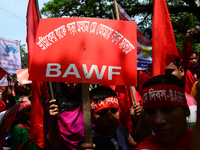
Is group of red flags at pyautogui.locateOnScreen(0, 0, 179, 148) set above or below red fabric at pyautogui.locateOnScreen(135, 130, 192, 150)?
above

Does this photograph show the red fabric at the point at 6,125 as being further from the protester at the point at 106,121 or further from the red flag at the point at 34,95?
the protester at the point at 106,121

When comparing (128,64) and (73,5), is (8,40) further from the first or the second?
(73,5)

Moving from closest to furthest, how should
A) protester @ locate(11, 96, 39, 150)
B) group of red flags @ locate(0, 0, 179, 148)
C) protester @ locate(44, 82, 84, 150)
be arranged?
group of red flags @ locate(0, 0, 179, 148), protester @ locate(44, 82, 84, 150), protester @ locate(11, 96, 39, 150)

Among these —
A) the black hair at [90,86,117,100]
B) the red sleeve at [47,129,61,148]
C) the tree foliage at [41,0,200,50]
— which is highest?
the tree foliage at [41,0,200,50]

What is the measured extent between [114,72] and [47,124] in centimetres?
133

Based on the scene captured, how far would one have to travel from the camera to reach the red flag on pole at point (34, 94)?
7.92ft

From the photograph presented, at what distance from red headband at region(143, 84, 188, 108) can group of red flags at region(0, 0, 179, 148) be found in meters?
0.78

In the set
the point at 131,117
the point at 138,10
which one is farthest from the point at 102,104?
the point at 138,10

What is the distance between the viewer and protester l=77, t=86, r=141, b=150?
6.16 ft

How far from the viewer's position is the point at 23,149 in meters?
3.05

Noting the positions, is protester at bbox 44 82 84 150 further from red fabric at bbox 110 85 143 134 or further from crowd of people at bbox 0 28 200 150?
red fabric at bbox 110 85 143 134

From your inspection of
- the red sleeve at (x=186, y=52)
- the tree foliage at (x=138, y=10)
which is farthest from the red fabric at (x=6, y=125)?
the tree foliage at (x=138, y=10)

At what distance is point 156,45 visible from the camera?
220 cm

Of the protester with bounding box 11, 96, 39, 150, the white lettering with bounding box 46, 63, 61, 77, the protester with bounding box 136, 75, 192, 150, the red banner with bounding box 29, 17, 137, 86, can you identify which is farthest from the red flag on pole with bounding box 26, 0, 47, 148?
the protester with bounding box 136, 75, 192, 150
